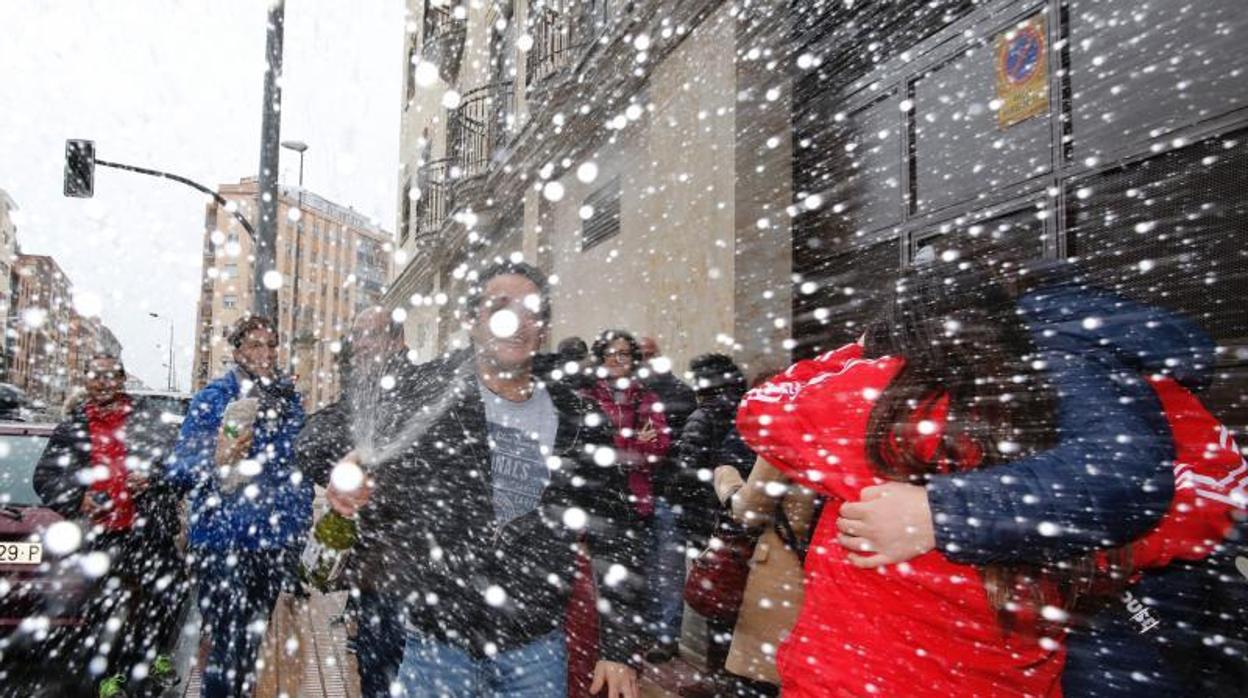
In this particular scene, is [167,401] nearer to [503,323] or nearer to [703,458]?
[703,458]

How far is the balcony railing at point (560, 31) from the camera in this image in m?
8.08

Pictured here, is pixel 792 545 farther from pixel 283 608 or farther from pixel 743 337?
pixel 283 608

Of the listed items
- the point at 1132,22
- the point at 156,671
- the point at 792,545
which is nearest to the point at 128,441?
the point at 156,671

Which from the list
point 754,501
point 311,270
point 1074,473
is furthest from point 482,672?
point 311,270

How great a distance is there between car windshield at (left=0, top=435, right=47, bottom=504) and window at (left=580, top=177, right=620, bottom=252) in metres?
5.05

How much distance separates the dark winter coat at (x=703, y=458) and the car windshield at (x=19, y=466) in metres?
3.41

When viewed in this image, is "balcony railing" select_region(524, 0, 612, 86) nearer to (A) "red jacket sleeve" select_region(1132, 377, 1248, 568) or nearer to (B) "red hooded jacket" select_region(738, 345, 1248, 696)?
(B) "red hooded jacket" select_region(738, 345, 1248, 696)

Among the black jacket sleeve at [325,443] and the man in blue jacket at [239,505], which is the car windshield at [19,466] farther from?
the black jacket sleeve at [325,443]

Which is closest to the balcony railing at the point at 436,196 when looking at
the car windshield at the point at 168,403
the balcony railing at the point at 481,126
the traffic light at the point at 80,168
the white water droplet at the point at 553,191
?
the balcony railing at the point at 481,126

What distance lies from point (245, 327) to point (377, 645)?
149cm

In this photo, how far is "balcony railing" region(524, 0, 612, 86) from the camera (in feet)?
26.5

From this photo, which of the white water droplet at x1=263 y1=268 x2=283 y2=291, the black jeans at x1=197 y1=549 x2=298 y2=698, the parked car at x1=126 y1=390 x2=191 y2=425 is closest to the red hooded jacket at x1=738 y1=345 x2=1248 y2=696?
the black jeans at x1=197 y1=549 x2=298 y2=698

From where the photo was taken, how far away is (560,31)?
29.5ft

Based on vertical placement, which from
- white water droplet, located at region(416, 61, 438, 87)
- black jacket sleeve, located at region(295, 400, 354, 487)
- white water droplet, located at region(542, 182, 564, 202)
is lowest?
black jacket sleeve, located at region(295, 400, 354, 487)
